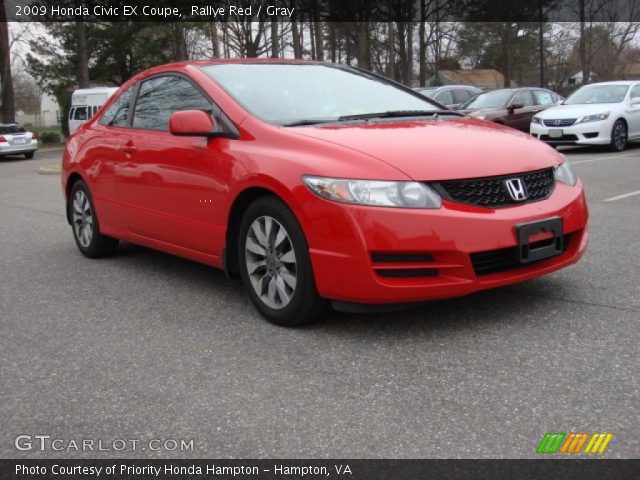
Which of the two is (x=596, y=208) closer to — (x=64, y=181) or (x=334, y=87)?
(x=334, y=87)

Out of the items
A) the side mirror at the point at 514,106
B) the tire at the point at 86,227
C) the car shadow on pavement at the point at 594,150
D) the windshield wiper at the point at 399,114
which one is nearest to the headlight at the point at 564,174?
the windshield wiper at the point at 399,114

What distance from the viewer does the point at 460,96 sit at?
20.3 metres

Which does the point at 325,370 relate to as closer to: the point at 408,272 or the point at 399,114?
the point at 408,272

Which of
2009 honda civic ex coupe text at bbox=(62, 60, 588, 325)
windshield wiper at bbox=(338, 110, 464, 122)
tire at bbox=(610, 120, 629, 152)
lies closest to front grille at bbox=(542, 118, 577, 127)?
tire at bbox=(610, 120, 629, 152)

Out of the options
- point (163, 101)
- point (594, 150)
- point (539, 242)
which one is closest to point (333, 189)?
point (539, 242)

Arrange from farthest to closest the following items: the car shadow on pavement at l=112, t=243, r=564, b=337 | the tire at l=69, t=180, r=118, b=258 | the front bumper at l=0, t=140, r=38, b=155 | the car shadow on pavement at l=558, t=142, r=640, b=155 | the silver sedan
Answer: the silver sedan
the front bumper at l=0, t=140, r=38, b=155
the car shadow on pavement at l=558, t=142, r=640, b=155
the tire at l=69, t=180, r=118, b=258
the car shadow on pavement at l=112, t=243, r=564, b=337

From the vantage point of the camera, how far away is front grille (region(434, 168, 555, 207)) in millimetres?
3521

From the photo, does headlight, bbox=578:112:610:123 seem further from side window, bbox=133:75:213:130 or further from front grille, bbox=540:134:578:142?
side window, bbox=133:75:213:130

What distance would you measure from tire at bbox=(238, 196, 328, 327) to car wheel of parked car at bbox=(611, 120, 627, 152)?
12.0 metres

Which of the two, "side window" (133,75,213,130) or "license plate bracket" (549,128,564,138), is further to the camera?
"license plate bracket" (549,128,564,138)

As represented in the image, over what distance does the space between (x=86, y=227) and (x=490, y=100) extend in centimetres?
1295

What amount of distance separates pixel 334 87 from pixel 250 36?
34.1m

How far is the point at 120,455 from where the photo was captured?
2.60 m

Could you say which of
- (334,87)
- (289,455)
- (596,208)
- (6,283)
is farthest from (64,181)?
(596,208)
